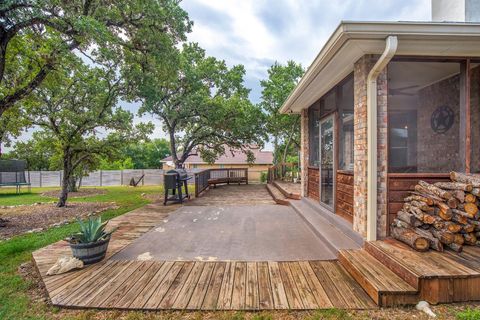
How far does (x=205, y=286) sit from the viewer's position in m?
2.32

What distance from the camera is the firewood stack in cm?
245

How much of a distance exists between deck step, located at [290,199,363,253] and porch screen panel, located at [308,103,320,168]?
1295mm

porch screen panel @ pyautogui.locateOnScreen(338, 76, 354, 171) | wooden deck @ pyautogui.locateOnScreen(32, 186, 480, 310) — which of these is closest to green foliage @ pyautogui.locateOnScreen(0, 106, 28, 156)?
wooden deck @ pyautogui.locateOnScreen(32, 186, 480, 310)

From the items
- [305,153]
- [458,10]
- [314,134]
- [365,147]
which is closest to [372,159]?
[365,147]

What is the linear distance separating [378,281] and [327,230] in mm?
1527

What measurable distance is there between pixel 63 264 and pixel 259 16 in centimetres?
849

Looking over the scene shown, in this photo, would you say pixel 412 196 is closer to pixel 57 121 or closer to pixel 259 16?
pixel 259 16

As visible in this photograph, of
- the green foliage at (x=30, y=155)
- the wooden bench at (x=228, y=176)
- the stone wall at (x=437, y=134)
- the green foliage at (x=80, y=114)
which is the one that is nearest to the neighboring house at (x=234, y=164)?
the wooden bench at (x=228, y=176)

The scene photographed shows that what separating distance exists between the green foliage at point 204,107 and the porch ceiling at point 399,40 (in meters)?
6.58

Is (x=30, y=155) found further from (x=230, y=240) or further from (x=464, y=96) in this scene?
(x=464, y=96)

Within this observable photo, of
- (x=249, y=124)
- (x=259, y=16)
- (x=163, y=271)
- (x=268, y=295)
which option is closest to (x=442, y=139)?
(x=268, y=295)

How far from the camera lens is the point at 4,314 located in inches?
77.8

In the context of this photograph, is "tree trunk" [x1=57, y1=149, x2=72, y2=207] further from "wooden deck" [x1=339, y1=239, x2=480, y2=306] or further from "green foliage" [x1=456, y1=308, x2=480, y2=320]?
"green foliage" [x1=456, y1=308, x2=480, y2=320]

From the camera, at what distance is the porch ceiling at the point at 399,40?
2412 millimetres
